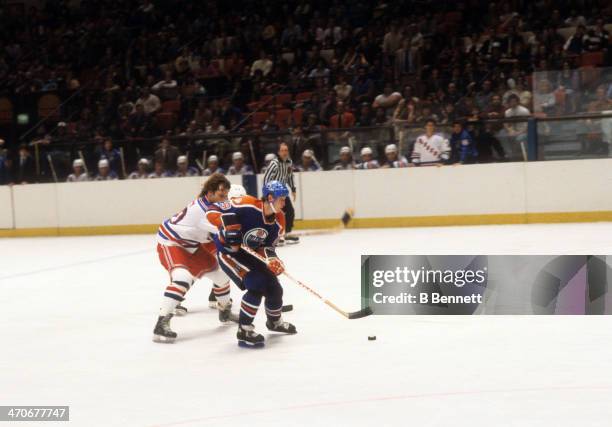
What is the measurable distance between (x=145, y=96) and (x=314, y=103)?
4366 mm

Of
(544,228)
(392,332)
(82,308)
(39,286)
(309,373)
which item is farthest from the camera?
(544,228)

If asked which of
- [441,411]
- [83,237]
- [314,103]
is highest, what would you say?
[314,103]

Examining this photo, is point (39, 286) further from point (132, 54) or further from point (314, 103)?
point (132, 54)

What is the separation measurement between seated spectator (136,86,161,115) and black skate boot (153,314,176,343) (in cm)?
1268

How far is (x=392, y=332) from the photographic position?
6.40 meters

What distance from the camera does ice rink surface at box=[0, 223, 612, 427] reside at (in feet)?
14.4

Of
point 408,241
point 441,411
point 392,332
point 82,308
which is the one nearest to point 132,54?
point 408,241

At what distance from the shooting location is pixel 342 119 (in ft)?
51.9

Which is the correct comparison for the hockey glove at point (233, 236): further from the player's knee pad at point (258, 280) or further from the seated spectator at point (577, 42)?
the seated spectator at point (577, 42)

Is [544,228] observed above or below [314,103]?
below

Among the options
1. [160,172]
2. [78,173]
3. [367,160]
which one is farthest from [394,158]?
[78,173]

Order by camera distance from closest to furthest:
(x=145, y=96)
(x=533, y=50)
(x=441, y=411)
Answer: (x=441, y=411) < (x=533, y=50) < (x=145, y=96)

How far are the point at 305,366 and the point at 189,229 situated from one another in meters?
1.84

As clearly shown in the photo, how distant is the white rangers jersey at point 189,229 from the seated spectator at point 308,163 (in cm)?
835
